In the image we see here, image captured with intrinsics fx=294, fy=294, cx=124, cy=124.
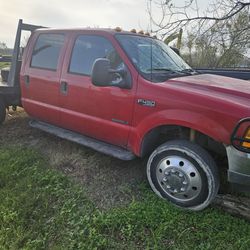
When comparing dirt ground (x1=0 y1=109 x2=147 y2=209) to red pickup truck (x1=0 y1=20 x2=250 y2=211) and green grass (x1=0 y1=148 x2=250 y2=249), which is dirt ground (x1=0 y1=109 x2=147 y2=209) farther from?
red pickup truck (x1=0 y1=20 x2=250 y2=211)

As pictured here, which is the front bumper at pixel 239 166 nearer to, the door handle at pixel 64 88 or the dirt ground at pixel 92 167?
the dirt ground at pixel 92 167

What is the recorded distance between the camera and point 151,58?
3.78 meters

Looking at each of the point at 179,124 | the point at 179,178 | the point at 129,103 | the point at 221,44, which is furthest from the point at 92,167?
the point at 221,44

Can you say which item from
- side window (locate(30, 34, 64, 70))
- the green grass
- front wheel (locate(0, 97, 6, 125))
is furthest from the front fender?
front wheel (locate(0, 97, 6, 125))

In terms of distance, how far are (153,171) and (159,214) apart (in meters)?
0.49

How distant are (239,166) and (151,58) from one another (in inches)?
70.5

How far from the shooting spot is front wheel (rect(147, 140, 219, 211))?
294 cm

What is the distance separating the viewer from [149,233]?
9.18 ft

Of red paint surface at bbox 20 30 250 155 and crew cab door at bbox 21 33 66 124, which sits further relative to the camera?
crew cab door at bbox 21 33 66 124

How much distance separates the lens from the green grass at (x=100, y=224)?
2686mm

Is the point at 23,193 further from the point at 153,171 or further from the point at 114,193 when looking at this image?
the point at 153,171

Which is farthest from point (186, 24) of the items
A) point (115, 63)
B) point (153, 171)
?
point (153, 171)

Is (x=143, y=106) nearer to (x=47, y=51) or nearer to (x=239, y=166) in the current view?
(x=239, y=166)

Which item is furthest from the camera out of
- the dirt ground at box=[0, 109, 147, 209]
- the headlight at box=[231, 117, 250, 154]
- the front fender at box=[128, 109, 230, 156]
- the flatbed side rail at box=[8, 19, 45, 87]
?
the flatbed side rail at box=[8, 19, 45, 87]
